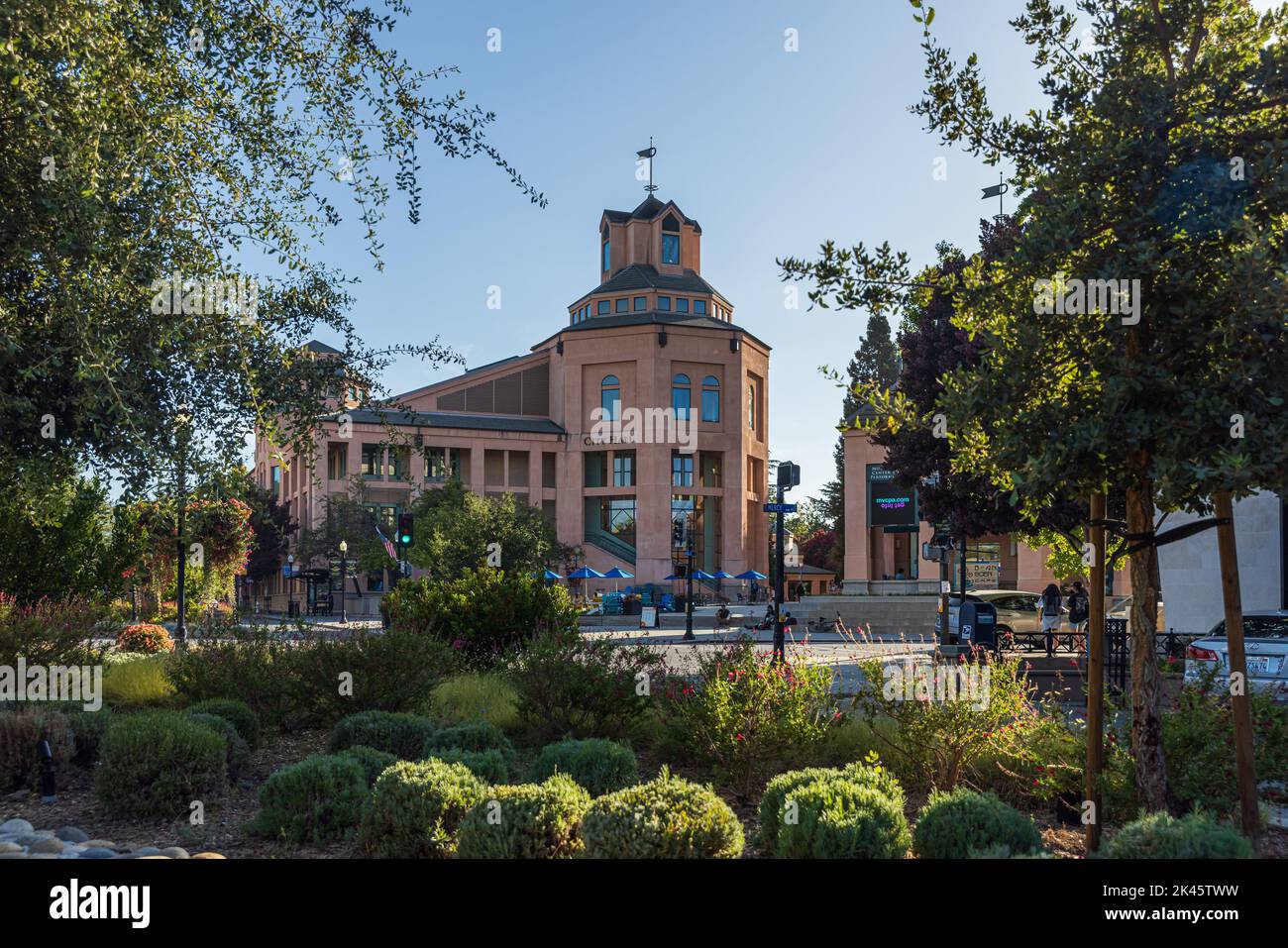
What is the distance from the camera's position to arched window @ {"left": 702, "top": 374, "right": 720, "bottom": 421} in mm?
Answer: 75125

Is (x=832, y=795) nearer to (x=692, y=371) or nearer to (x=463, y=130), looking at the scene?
(x=463, y=130)

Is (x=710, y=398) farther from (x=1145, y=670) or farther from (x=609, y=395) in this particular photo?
(x=1145, y=670)

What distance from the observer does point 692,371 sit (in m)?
74.7

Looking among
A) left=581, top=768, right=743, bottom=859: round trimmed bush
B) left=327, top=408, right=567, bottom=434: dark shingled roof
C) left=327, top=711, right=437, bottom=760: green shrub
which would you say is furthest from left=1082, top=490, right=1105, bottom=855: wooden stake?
left=327, top=408, right=567, bottom=434: dark shingled roof

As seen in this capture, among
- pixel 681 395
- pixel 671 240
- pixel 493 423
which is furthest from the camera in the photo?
pixel 671 240

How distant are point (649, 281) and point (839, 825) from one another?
74.1 meters

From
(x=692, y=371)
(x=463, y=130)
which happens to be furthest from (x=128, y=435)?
(x=692, y=371)

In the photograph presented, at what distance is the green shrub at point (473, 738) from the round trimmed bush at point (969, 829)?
361cm

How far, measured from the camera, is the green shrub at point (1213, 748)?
6969 millimetres

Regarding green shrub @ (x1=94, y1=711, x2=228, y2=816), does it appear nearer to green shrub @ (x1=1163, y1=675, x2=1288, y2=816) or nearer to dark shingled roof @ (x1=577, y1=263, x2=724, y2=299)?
green shrub @ (x1=1163, y1=675, x2=1288, y2=816)

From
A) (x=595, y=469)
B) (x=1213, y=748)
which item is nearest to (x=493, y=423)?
(x=595, y=469)

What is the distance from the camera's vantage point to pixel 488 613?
14977 millimetres

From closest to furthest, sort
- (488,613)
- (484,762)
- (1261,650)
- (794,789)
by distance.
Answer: (794,789), (484,762), (1261,650), (488,613)

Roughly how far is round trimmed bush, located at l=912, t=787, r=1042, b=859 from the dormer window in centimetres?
7864
